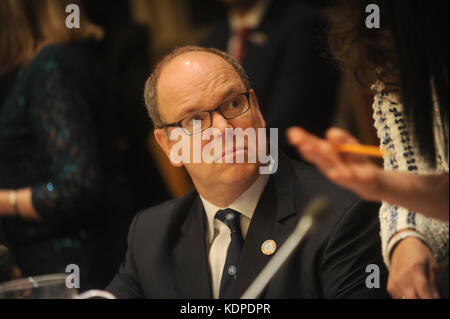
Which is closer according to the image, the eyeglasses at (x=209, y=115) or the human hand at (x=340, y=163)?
the human hand at (x=340, y=163)

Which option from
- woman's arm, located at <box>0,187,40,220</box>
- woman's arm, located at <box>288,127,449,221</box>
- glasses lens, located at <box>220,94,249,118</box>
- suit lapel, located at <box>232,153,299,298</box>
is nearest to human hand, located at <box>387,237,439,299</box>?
woman's arm, located at <box>288,127,449,221</box>

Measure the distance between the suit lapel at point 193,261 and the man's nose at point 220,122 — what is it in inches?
7.9

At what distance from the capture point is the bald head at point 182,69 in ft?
4.69

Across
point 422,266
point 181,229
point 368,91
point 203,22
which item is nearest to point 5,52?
point 203,22

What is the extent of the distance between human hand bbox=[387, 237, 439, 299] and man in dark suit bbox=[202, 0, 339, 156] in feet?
1.05

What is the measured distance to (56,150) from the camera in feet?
5.43

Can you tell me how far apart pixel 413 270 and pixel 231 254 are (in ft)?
1.31

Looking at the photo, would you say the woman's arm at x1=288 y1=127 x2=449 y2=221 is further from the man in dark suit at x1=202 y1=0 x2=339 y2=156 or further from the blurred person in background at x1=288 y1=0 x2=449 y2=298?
the man in dark suit at x1=202 y1=0 x2=339 y2=156

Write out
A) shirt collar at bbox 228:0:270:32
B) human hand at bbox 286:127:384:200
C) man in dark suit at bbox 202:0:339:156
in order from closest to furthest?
human hand at bbox 286:127:384:200 < man in dark suit at bbox 202:0:339:156 < shirt collar at bbox 228:0:270:32

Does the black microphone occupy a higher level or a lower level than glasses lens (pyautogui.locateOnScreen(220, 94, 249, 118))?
lower

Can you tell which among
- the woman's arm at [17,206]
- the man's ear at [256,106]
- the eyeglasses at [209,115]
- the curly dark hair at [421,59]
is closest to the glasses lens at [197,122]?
the eyeglasses at [209,115]

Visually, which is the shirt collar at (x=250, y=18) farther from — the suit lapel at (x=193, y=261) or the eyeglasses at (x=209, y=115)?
the suit lapel at (x=193, y=261)

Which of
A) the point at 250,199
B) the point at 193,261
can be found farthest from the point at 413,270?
the point at 193,261

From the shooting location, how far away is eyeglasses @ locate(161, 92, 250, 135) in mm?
1416
